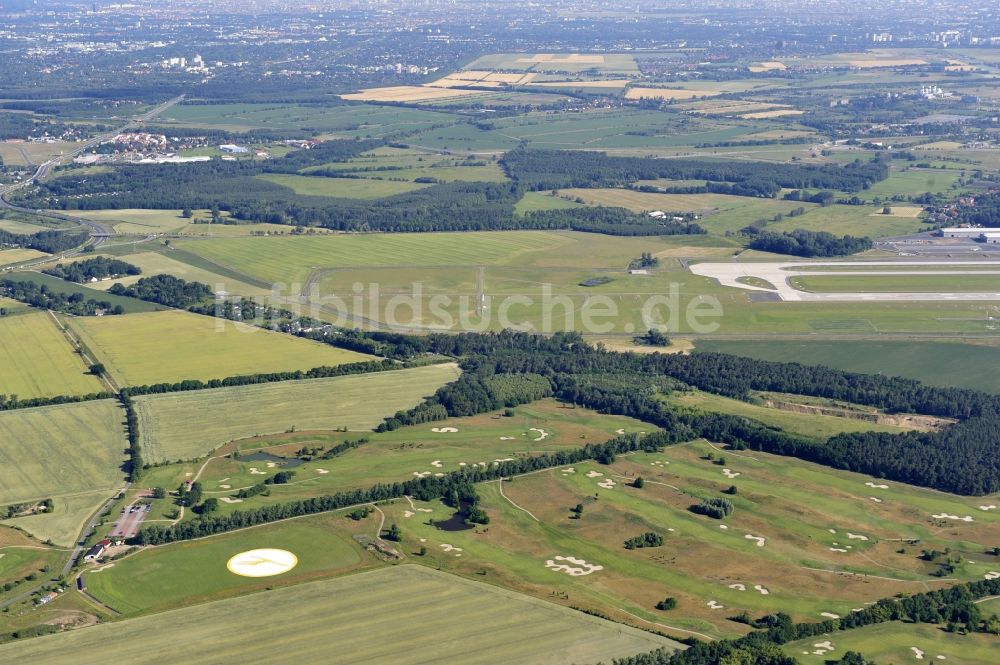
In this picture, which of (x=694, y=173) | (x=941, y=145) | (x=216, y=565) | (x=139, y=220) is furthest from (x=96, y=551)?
(x=941, y=145)

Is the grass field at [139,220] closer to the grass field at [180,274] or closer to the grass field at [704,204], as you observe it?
the grass field at [180,274]

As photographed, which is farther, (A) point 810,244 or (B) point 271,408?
(A) point 810,244

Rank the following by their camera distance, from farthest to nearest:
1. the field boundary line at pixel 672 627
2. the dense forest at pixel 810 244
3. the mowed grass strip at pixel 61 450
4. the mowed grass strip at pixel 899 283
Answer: the dense forest at pixel 810 244 < the mowed grass strip at pixel 899 283 < the mowed grass strip at pixel 61 450 < the field boundary line at pixel 672 627

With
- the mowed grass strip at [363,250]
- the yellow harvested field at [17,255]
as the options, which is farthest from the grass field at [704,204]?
the yellow harvested field at [17,255]

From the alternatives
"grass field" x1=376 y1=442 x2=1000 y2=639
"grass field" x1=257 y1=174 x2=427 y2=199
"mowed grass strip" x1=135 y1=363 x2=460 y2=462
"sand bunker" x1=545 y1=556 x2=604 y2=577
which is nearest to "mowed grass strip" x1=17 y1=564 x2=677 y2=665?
"grass field" x1=376 y1=442 x2=1000 y2=639

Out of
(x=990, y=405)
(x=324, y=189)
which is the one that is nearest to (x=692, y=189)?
(x=324, y=189)

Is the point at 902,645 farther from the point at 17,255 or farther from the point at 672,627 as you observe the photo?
the point at 17,255
